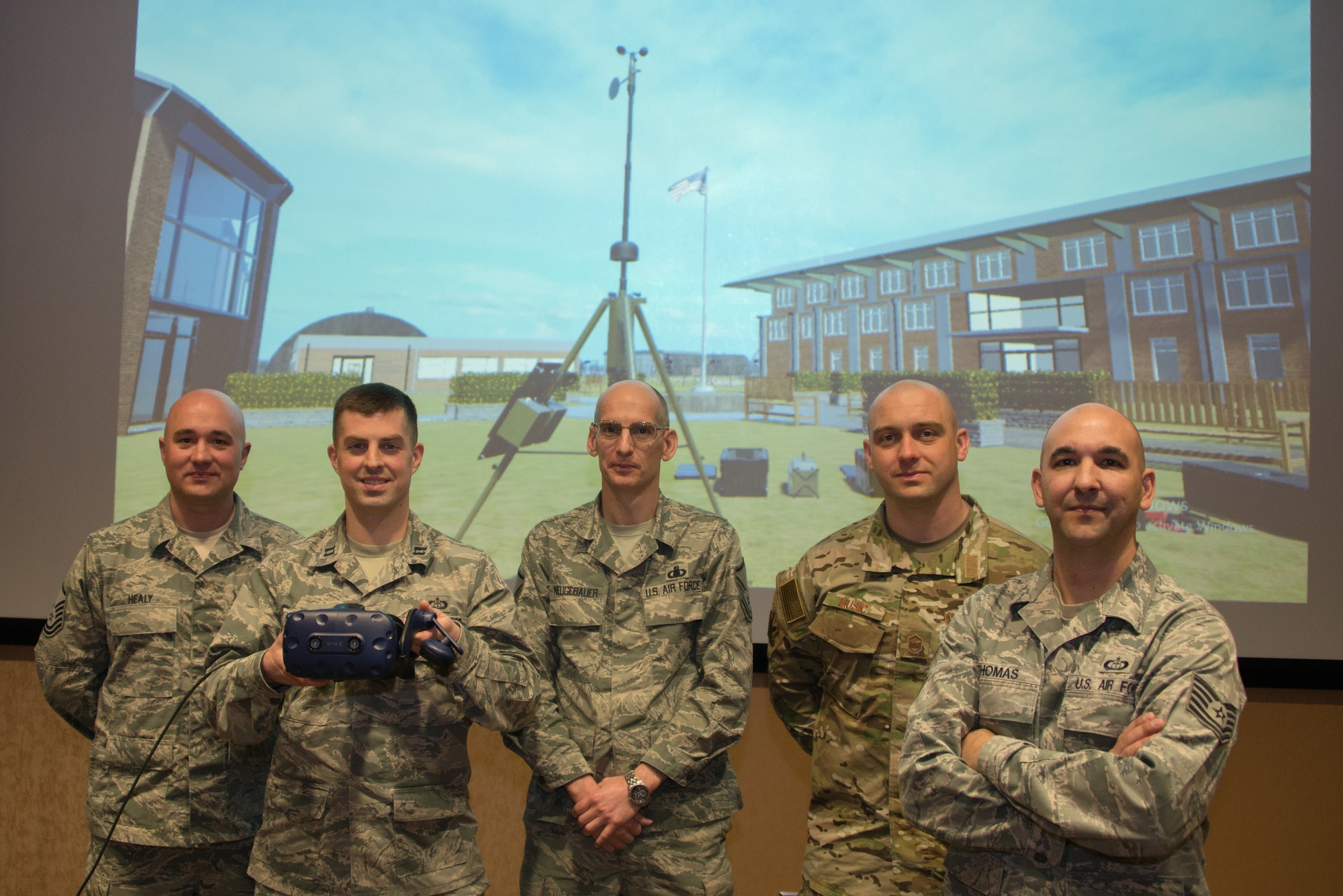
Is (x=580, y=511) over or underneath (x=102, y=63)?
underneath

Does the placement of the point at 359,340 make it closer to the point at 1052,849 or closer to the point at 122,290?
the point at 122,290

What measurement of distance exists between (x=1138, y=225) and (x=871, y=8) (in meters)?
1.27

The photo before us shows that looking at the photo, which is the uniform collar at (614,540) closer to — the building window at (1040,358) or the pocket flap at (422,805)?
the pocket flap at (422,805)

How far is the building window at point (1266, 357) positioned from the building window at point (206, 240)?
3.77 m

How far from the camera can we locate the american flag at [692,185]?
3010 mm

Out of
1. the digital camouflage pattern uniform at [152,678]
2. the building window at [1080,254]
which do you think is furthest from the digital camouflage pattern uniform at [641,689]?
the building window at [1080,254]

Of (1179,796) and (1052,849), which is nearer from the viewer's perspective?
(1179,796)

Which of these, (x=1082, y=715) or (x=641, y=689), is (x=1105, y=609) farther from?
(x=641, y=689)

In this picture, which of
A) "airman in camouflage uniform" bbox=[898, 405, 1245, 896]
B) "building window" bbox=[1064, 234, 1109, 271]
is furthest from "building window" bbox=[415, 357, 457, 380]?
"building window" bbox=[1064, 234, 1109, 271]

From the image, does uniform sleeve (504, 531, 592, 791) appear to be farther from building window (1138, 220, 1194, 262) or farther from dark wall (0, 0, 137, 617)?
building window (1138, 220, 1194, 262)

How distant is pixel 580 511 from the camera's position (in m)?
2.01

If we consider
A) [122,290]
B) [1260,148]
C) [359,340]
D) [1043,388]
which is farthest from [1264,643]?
[122,290]

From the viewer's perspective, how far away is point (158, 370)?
2.98m

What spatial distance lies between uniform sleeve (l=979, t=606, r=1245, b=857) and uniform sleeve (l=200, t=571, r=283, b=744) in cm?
131
